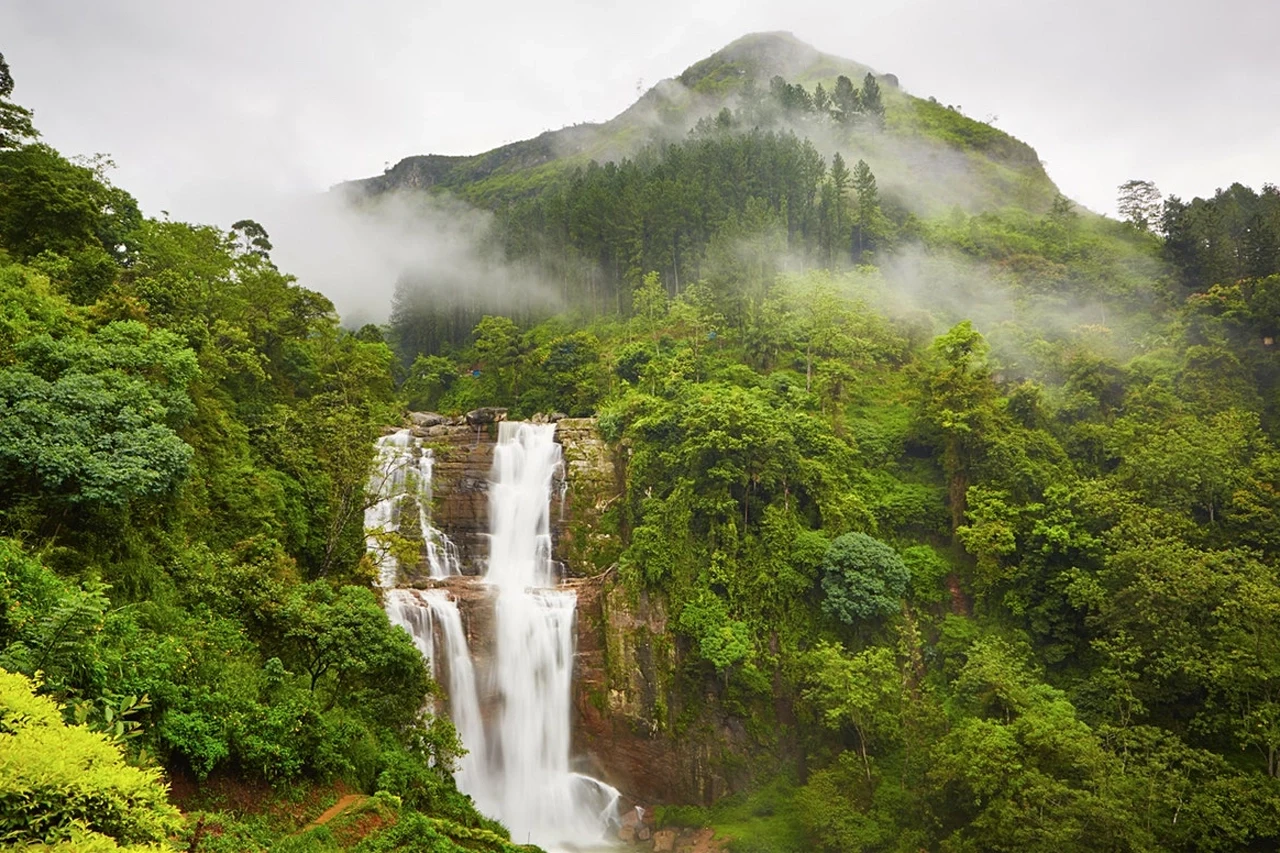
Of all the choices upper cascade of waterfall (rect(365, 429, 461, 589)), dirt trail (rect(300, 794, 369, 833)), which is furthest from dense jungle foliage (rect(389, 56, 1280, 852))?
dirt trail (rect(300, 794, 369, 833))

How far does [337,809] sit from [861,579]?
64.9ft

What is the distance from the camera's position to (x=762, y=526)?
96.4ft

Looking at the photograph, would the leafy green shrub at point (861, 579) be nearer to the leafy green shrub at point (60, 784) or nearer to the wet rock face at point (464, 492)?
the wet rock face at point (464, 492)

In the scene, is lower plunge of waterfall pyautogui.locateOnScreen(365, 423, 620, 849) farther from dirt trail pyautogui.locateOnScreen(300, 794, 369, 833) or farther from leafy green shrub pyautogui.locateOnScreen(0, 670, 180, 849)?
leafy green shrub pyautogui.locateOnScreen(0, 670, 180, 849)

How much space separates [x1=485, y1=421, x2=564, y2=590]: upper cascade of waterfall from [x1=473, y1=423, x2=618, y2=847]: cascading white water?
0.17ft

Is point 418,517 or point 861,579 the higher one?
point 418,517

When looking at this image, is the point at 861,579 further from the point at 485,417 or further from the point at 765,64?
the point at 765,64

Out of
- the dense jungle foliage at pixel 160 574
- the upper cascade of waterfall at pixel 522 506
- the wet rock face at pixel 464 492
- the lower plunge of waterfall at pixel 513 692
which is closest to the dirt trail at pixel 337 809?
the dense jungle foliage at pixel 160 574

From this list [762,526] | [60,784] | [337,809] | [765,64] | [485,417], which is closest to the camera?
[60,784]

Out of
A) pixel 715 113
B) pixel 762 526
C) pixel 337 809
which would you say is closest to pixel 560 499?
pixel 762 526

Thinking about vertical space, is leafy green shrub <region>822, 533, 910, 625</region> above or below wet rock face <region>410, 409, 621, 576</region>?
below

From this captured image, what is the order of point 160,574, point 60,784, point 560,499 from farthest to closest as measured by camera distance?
point 560,499
point 160,574
point 60,784

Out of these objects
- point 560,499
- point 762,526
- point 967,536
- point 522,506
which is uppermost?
point 560,499

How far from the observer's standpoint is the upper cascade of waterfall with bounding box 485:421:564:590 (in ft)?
105
